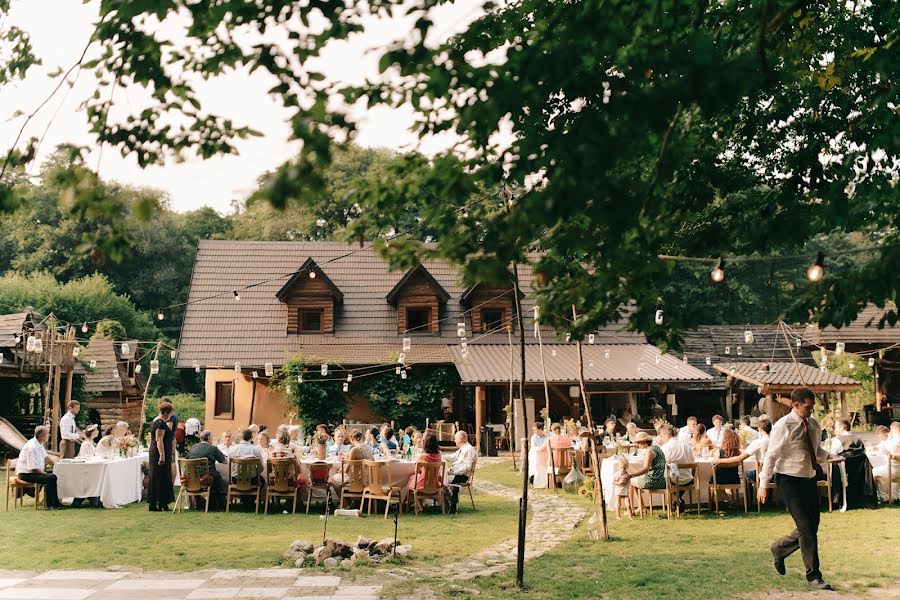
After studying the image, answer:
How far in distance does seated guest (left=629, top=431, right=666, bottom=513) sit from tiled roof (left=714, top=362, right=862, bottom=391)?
16.2m

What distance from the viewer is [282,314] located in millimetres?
29672

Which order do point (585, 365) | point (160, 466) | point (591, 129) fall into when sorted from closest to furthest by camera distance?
point (591, 129), point (160, 466), point (585, 365)

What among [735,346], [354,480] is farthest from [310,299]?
[735,346]

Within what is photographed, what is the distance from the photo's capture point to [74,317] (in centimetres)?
4334

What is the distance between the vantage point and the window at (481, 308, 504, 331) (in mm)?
30141

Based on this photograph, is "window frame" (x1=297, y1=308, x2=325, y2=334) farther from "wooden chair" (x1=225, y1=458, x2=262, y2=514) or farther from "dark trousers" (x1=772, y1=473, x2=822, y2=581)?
"dark trousers" (x1=772, y1=473, x2=822, y2=581)

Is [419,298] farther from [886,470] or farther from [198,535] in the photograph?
[198,535]

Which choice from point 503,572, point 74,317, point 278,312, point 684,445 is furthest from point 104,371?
point 503,572

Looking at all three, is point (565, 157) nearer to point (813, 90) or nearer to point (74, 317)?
point (813, 90)

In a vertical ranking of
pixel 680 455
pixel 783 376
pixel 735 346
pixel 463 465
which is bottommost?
pixel 463 465

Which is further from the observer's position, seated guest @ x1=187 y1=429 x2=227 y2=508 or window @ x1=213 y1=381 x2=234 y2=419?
window @ x1=213 y1=381 x2=234 y2=419

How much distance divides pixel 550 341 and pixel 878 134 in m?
23.2

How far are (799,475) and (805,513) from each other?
0.32 m

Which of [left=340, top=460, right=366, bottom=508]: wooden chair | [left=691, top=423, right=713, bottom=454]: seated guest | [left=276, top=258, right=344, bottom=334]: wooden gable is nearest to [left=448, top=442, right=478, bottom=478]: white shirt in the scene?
[left=340, top=460, right=366, bottom=508]: wooden chair
